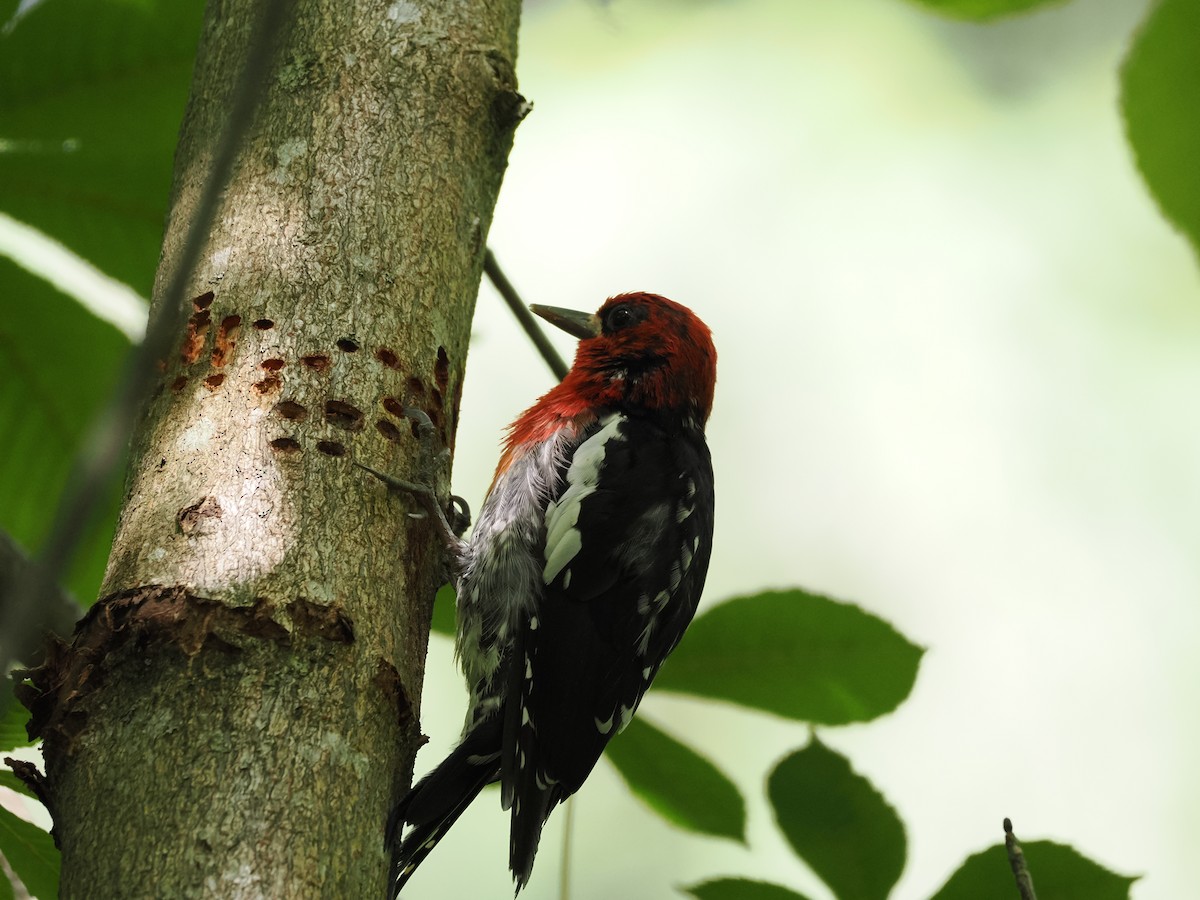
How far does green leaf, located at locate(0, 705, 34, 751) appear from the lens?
191cm

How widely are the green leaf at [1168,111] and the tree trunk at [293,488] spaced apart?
0.97 m

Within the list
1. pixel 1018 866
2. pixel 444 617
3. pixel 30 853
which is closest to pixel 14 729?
pixel 30 853

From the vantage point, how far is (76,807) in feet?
4.83

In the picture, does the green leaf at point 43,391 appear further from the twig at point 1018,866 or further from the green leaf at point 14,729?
the twig at point 1018,866

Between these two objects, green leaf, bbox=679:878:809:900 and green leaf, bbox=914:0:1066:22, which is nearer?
green leaf, bbox=914:0:1066:22

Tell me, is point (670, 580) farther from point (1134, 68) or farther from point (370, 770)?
point (1134, 68)

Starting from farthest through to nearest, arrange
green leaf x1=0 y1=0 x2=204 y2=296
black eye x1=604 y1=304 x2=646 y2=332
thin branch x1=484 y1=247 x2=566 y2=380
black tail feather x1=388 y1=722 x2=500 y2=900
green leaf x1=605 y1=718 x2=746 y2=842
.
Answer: black eye x1=604 y1=304 x2=646 y2=332, thin branch x1=484 y1=247 x2=566 y2=380, green leaf x1=0 y1=0 x2=204 y2=296, green leaf x1=605 y1=718 x2=746 y2=842, black tail feather x1=388 y1=722 x2=500 y2=900

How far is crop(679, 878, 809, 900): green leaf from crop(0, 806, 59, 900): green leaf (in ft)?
3.54

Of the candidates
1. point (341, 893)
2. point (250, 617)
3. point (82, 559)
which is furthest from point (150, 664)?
point (82, 559)

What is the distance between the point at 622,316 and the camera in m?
3.60

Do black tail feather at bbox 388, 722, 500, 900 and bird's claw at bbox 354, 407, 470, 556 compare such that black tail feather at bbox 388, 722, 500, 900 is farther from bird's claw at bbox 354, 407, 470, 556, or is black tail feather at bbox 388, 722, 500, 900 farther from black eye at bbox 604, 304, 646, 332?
black eye at bbox 604, 304, 646, 332

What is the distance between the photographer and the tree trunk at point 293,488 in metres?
1.46

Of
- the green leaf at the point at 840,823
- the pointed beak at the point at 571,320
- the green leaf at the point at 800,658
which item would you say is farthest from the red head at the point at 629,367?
the green leaf at the point at 840,823

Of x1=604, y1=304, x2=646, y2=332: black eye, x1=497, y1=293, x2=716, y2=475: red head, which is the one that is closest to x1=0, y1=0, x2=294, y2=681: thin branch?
x1=497, y1=293, x2=716, y2=475: red head
